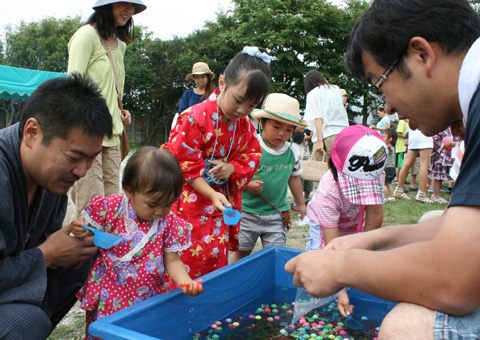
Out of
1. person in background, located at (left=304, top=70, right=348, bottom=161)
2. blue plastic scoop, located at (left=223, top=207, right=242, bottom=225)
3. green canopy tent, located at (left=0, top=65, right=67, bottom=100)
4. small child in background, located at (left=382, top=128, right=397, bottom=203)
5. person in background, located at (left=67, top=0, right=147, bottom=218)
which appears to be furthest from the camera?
green canopy tent, located at (left=0, top=65, right=67, bottom=100)

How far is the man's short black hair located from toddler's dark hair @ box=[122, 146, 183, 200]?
0.70ft

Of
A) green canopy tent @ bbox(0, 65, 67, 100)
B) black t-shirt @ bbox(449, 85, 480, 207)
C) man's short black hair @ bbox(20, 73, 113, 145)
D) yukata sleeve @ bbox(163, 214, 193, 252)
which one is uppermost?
green canopy tent @ bbox(0, 65, 67, 100)

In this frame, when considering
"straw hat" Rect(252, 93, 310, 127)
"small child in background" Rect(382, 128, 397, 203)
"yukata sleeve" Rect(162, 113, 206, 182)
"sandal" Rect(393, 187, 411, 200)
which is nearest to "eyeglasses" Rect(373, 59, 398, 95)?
"yukata sleeve" Rect(162, 113, 206, 182)

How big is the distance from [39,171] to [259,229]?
178 centimetres

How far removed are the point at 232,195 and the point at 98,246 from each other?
1074 millimetres

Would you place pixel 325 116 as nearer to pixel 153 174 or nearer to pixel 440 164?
pixel 440 164

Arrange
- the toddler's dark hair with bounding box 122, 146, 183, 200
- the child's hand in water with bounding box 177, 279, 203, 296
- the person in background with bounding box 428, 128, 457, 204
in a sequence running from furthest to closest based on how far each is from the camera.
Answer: the person in background with bounding box 428, 128, 457, 204
the toddler's dark hair with bounding box 122, 146, 183, 200
the child's hand in water with bounding box 177, 279, 203, 296

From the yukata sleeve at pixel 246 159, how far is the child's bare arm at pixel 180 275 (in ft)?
2.56

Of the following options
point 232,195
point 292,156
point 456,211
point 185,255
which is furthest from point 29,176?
point 292,156

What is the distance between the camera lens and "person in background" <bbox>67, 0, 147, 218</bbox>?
2.93 meters

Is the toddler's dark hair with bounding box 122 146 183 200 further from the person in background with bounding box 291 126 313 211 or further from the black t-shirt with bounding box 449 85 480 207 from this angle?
the person in background with bounding box 291 126 313 211

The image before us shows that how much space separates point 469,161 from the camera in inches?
40.3

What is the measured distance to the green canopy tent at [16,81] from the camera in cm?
969

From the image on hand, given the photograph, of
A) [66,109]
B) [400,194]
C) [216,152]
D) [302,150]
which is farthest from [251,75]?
[400,194]
